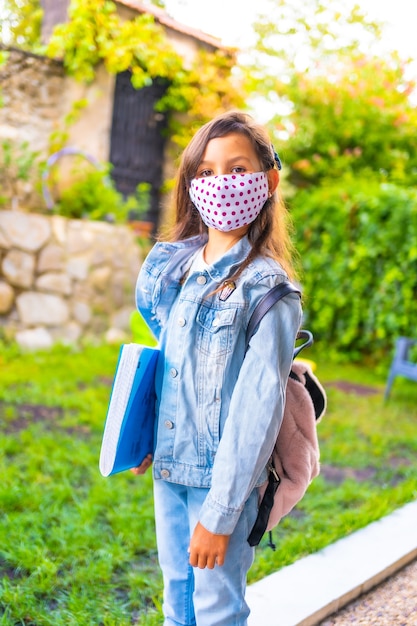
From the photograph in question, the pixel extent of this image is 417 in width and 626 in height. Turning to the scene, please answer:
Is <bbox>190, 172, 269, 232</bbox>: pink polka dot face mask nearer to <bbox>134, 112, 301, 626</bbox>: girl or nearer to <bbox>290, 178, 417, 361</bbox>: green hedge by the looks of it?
<bbox>134, 112, 301, 626</bbox>: girl

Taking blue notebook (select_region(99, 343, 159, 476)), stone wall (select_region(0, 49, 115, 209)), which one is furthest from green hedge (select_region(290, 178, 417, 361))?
blue notebook (select_region(99, 343, 159, 476))

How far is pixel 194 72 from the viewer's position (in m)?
7.63

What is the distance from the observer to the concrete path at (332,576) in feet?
7.04

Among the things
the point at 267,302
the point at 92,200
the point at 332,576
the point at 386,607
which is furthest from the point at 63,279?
the point at 267,302

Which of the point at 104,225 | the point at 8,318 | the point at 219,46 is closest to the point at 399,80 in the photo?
the point at 219,46

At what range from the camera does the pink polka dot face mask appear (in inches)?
59.7

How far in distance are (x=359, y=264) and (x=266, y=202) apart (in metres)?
5.67

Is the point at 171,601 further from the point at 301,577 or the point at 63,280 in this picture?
the point at 63,280

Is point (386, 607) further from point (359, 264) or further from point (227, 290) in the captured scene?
point (359, 264)

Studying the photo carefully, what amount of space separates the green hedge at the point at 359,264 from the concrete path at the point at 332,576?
13.4ft


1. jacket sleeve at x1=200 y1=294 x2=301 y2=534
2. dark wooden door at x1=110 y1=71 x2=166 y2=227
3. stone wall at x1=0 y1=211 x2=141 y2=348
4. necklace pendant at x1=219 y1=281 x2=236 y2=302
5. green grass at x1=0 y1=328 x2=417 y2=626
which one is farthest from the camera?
dark wooden door at x1=110 y1=71 x2=166 y2=227

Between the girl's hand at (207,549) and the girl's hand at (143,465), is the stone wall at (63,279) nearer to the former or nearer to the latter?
the girl's hand at (143,465)

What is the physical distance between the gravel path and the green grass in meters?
0.33

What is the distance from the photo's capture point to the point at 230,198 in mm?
1515
